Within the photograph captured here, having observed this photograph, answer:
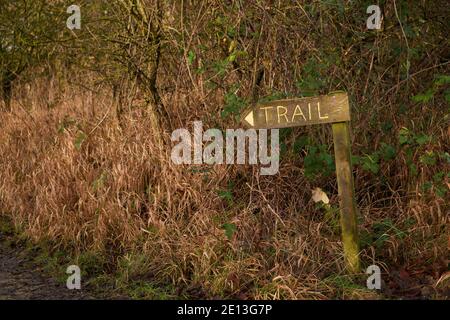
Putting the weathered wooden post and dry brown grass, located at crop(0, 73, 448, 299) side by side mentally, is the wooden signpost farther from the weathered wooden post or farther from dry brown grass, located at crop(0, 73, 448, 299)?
dry brown grass, located at crop(0, 73, 448, 299)

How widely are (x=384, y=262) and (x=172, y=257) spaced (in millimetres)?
1578

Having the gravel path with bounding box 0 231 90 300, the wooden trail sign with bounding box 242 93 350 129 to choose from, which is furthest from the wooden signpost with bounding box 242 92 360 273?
the gravel path with bounding box 0 231 90 300

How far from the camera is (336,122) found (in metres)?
4.30

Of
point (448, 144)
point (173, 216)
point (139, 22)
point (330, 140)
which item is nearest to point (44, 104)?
point (139, 22)

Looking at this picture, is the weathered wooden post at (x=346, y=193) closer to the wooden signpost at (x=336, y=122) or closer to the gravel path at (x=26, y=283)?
the wooden signpost at (x=336, y=122)

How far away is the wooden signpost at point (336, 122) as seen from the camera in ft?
14.0

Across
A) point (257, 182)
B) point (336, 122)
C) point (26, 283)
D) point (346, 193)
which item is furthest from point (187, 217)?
point (336, 122)

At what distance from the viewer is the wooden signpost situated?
4277 mm

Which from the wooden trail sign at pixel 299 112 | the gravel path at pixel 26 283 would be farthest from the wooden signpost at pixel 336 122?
the gravel path at pixel 26 283

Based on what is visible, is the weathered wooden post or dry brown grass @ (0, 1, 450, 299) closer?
the weathered wooden post

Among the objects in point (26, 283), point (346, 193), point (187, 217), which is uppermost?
point (346, 193)

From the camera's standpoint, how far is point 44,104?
332 inches

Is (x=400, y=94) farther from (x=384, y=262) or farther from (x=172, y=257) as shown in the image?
(x=172, y=257)

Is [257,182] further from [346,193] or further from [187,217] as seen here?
[346,193]
